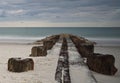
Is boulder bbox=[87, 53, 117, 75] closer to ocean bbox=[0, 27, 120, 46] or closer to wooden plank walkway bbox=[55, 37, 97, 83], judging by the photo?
wooden plank walkway bbox=[55, 37, 97, 83]

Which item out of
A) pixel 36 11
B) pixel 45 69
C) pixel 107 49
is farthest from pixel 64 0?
pixel 45 69

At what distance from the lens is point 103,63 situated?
210 centimetres

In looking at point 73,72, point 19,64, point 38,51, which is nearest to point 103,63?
point 73,72

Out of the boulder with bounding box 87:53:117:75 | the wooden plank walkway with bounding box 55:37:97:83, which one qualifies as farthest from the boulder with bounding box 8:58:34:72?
the boulder with bounding box 87:53:117:75

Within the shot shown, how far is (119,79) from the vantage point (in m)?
2.11

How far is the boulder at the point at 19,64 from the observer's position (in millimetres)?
2115

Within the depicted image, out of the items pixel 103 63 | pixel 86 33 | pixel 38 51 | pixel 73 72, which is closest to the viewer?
pixel 73 72

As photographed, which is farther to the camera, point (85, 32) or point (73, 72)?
point (85, 32)

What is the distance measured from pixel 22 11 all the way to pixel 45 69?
7.12ft

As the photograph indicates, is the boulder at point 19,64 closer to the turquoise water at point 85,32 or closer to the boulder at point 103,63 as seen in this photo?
the boulder at point 103,63

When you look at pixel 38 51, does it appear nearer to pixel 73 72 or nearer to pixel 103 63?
pixel 103 63

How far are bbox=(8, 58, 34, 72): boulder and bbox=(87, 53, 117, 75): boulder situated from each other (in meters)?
0.55

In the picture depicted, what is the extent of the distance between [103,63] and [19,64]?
74 cm

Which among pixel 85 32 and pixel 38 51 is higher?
pixel 85 32
